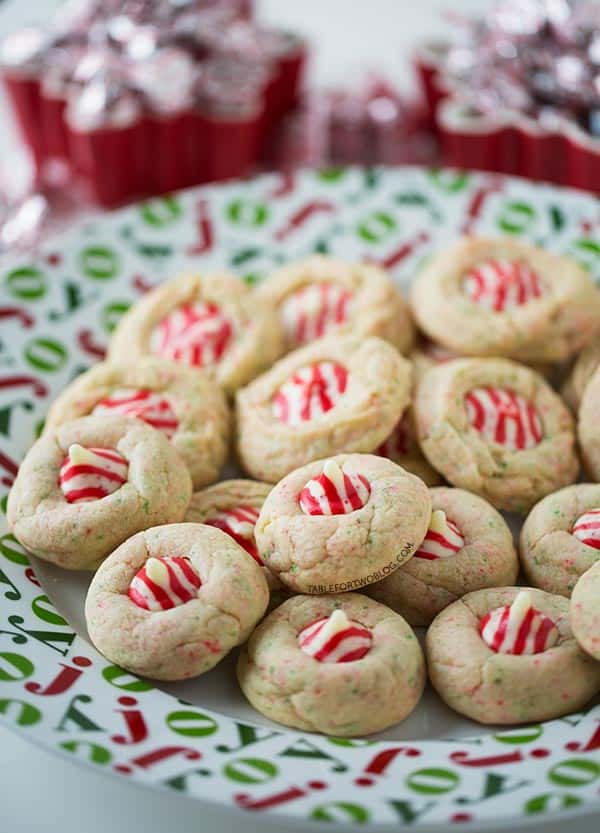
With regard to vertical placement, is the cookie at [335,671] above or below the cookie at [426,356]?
below

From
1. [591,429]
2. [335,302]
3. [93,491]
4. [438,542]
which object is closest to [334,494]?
[438,542]

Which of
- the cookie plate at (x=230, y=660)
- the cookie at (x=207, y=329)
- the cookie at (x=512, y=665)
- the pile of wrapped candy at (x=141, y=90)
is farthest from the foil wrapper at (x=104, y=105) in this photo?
the cookie at (x=512, y=665)

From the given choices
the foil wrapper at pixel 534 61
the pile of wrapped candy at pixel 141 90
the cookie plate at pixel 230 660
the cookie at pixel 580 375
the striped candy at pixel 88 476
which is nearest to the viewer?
the cookie plate at pixel 230 660

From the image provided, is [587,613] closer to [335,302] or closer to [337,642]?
[337,642]

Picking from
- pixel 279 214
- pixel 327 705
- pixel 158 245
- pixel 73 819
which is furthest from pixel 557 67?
pixel 73 819

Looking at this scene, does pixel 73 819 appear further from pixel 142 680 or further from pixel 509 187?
pixel 509 187

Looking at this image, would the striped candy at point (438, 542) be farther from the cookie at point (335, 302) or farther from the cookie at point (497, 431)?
the cookie at point (335, 302)

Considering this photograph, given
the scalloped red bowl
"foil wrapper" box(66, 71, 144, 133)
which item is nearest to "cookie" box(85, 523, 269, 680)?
"foil wrapper" box(66, 71, 144, 133)
